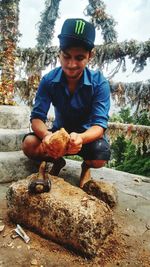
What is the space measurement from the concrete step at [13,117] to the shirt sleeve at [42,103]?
44.1 inches

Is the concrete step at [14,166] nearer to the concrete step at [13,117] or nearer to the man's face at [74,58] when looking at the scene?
the concrete step at [13,117]

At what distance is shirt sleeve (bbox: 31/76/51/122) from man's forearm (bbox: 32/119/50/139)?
61 millimetres

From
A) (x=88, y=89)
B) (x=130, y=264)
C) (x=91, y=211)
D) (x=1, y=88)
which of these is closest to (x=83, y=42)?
(x=88, y=89)

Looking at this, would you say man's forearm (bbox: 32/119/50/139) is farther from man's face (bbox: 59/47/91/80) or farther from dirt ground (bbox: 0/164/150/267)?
dirt ground (bbox: 0/164/150/267)

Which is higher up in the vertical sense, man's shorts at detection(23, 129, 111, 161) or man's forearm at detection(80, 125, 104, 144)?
man's forearm at detection(80, 125, 104, 144)

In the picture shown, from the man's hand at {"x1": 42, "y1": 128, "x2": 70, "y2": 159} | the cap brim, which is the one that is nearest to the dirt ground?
the man's hand at {"x1": 42, "y1": 128, "x2": 70, "y2": 159}

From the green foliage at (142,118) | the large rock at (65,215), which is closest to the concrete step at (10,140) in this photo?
the large rock at (65,215)

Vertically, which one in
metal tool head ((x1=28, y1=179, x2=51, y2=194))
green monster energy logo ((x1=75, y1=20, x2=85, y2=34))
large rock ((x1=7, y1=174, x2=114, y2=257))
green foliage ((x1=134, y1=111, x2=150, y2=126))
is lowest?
green foliage ((x1=134, y1=111, x2=150, y2=126))

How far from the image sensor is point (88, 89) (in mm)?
2387

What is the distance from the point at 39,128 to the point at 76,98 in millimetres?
426

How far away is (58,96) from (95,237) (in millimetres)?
1336

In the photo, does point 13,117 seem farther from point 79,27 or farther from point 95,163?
point 79,27

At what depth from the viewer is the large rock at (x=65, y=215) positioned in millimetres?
1564

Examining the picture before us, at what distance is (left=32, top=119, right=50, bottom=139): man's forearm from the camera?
2271 mm
